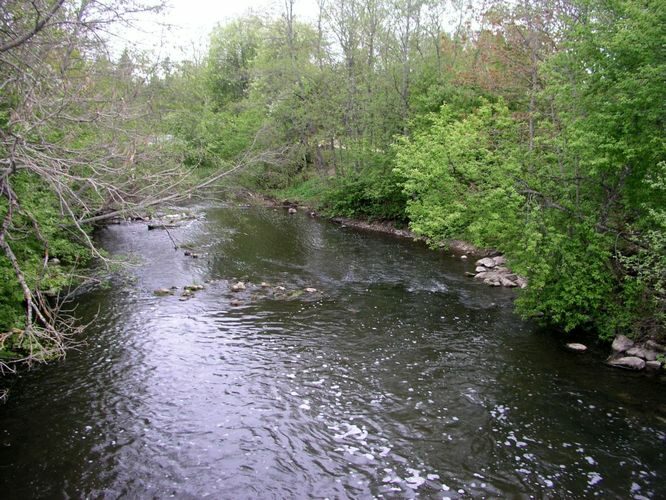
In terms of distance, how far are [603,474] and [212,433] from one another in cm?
622

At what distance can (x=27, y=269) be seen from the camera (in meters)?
9.52

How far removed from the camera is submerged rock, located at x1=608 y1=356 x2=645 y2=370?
10.6 m

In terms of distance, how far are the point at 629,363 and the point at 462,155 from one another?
348 inches

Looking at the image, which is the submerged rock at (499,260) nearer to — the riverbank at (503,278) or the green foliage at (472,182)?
the riverbank at (503,278)

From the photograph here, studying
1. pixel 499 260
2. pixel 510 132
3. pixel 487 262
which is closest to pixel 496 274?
pixel 487 262

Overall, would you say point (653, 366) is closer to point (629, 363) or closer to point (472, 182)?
point (629, 363)

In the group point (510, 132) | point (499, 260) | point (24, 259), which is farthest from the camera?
point (499, 260)

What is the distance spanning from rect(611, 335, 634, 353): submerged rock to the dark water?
0.79m

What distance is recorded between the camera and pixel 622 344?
11266 millimetres

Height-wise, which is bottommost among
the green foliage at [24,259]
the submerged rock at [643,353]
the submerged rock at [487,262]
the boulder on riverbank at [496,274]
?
the submerged rock at [643,353]

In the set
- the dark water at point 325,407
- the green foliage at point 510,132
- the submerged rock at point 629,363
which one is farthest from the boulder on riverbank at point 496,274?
the submerged rock at point 629,363

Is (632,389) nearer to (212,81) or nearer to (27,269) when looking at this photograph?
(27,269)

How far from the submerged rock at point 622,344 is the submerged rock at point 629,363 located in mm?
358

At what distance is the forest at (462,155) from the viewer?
8.02 m
